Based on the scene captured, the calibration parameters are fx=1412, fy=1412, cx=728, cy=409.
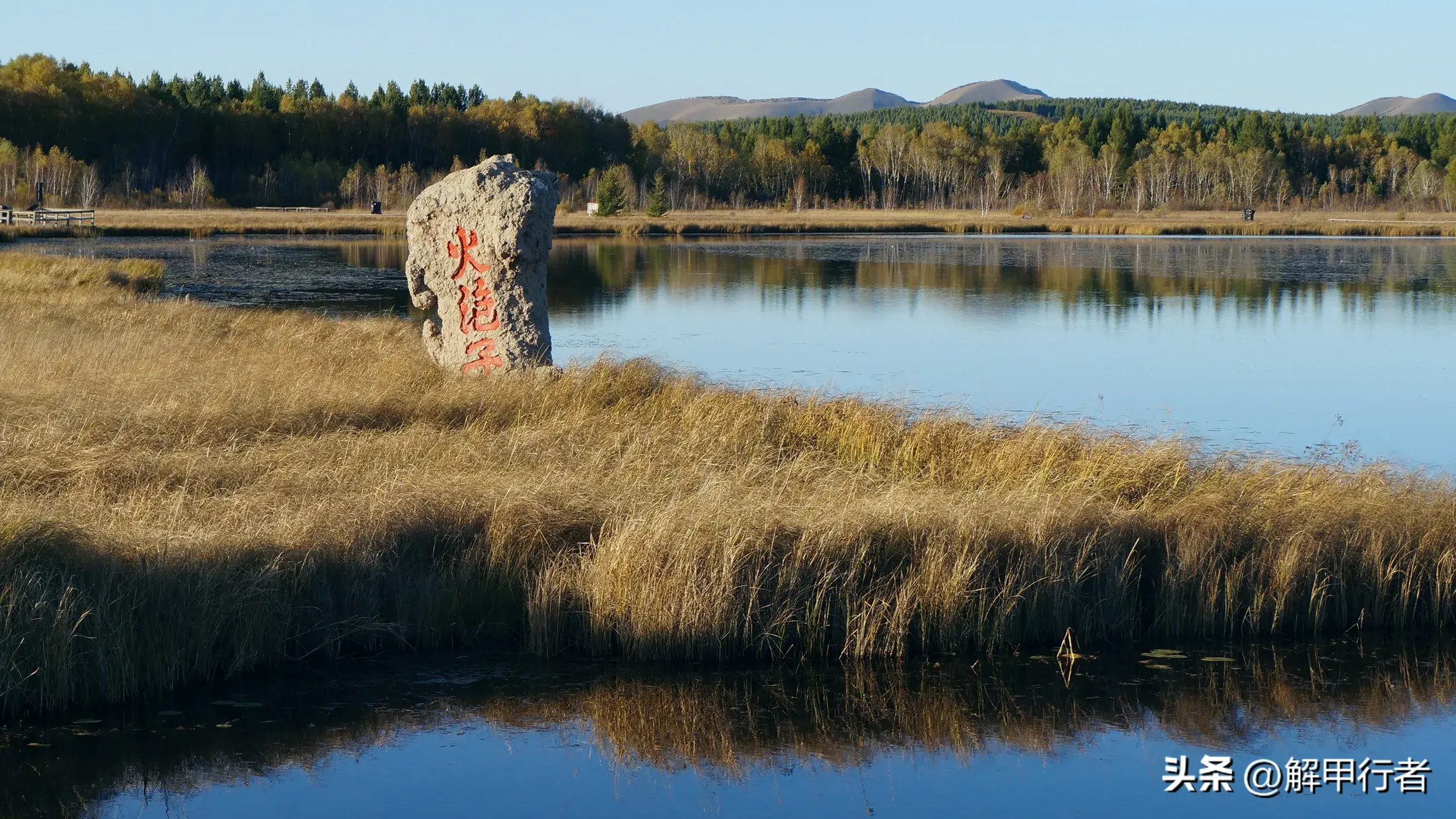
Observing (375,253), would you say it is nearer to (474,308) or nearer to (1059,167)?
(474,308)

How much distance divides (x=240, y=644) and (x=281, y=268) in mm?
32675

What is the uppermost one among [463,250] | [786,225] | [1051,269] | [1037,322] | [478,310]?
[786,225]

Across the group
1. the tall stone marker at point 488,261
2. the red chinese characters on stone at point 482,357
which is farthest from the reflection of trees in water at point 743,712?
the tall stone marker at point 488,261

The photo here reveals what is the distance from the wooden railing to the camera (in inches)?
2136

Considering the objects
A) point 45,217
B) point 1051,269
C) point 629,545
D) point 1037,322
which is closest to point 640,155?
point 45,217

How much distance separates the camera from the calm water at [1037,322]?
17375 millimetres

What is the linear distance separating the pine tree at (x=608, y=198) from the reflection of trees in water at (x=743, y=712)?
62631mm

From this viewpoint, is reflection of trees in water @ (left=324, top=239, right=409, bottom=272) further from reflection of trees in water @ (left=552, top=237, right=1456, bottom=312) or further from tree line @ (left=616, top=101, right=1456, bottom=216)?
tree line @ (left=616, top=101, right=1456, bottom=216)

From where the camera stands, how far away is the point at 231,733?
7375mm

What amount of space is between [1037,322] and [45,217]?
4366 cm

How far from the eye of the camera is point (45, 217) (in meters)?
55.5

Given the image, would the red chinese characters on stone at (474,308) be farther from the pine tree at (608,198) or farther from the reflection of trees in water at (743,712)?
the pine tree at (608,198)

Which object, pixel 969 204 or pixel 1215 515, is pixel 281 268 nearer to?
pixel 1215 515

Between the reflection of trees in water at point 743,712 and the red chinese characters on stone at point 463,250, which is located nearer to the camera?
the reflection of trees in water at point 743,712
